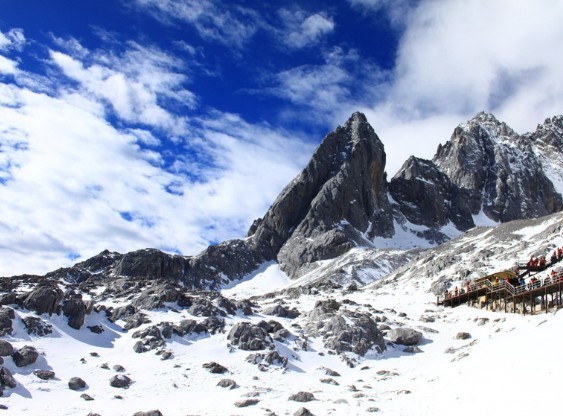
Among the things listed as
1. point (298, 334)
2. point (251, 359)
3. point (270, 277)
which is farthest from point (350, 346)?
point (270, 277)

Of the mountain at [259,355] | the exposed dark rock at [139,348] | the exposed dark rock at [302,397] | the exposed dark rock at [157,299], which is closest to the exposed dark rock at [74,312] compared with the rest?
the mountain at [259,355]

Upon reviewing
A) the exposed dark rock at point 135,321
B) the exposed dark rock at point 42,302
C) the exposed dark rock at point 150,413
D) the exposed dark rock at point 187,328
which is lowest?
the exposed dark rock at point 150,413

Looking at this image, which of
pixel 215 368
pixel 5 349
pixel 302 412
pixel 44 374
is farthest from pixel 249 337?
pixel 5 349

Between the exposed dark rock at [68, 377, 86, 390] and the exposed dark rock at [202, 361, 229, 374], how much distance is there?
7.84 m

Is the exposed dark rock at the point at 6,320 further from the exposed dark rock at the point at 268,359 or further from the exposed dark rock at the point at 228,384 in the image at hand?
the exposed dark rock at the point at 268,359

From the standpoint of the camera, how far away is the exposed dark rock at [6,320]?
33.6 m

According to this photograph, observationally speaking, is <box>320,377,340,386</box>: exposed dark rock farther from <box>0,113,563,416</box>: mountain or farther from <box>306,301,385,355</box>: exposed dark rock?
<box>306,301,385,355</box>: exposed dark rock

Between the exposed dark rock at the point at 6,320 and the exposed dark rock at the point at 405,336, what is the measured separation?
2919 centimetres

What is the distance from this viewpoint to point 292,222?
624ft

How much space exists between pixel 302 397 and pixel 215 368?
7549 millimetres

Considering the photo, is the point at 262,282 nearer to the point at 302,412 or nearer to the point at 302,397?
the point at 302,397

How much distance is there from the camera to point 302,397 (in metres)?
27.7

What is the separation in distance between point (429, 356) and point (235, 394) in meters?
16.2

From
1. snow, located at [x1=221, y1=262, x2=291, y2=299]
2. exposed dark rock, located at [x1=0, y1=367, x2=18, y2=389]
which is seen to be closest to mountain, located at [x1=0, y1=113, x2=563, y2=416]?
exposed dark rock, located at [x1=0, y1=367, x2=18, y2=389]
